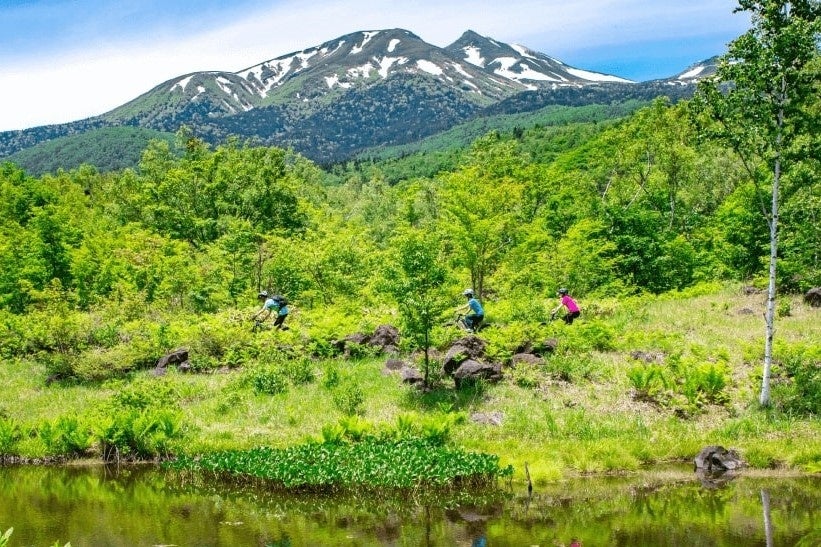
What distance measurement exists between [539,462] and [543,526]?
308 cm

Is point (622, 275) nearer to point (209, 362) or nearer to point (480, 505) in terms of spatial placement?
point (209, 362)

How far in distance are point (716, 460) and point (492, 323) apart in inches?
477

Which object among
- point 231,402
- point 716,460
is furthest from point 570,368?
point 231,402

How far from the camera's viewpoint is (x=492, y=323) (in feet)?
88.5

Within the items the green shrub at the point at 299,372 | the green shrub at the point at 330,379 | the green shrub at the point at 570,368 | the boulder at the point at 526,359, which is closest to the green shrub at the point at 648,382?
the green shrub at the point at 570,368

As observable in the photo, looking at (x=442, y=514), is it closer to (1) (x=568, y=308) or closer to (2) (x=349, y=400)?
(2) (x=349, y=400)

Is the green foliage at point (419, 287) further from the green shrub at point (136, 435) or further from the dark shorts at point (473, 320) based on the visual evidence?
the green shrub at point (136, 435)

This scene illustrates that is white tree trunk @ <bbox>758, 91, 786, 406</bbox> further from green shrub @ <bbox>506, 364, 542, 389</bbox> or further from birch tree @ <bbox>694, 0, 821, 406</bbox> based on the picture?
green shrub @ <bbox>506, 364, 542, 389</bbox>

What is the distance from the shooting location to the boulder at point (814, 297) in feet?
87.0

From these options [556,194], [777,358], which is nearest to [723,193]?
[556,194]

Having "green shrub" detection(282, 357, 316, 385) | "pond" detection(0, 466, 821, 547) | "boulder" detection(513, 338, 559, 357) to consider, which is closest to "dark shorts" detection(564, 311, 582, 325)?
"boulder" detection(513, 338, 559, 357)

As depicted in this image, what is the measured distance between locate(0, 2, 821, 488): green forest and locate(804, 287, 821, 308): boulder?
32 centimetres

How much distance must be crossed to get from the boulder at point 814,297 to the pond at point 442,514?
45.1 ft

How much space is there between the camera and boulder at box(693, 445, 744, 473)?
15516mm
